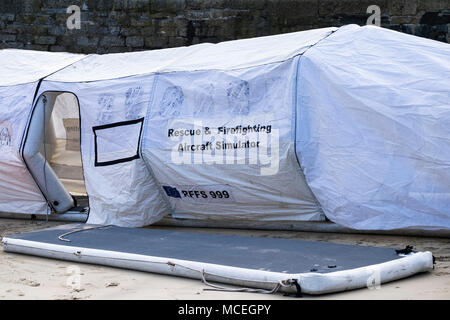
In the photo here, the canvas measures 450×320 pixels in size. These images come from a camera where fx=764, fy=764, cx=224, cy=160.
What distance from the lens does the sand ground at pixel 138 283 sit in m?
4.05

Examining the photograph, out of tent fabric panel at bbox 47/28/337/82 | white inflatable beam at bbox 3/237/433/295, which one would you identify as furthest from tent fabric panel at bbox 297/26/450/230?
white inflatable beam at bbox 3/237/433/295

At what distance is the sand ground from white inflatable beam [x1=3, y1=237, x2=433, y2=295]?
0.04 meters

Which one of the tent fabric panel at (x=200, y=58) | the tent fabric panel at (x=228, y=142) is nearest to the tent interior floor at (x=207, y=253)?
the tent fabric panel at (x=228, y=142)

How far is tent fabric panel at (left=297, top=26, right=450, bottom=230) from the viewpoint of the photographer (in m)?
5.57

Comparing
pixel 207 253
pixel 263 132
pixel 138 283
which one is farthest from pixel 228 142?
pixel 138 283

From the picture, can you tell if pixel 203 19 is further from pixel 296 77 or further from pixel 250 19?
pixel 296 77

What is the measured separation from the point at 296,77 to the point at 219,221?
144 centimetres

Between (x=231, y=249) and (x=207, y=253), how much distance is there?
22 centimetres

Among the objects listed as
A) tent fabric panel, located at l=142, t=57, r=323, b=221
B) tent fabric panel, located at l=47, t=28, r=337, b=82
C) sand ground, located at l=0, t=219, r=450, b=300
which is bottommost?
sand ground, located at l=0, t=219, r=450, b=300

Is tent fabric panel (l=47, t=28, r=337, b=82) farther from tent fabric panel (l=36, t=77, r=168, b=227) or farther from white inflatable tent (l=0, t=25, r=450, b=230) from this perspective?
tent fabric panel (l=36, t=77, r=168, b=227)

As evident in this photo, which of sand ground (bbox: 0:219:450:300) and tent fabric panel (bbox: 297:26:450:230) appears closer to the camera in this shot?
sand ground (bbox: 0:219:450:300)

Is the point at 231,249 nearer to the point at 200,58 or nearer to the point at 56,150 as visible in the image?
the point at 200,58

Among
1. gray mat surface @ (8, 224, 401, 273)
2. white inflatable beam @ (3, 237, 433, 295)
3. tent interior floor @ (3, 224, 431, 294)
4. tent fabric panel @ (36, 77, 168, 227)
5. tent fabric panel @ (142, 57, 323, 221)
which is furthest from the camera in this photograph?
tent fabric panel @ (36, 77, 168, 227)

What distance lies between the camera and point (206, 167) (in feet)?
21.1
